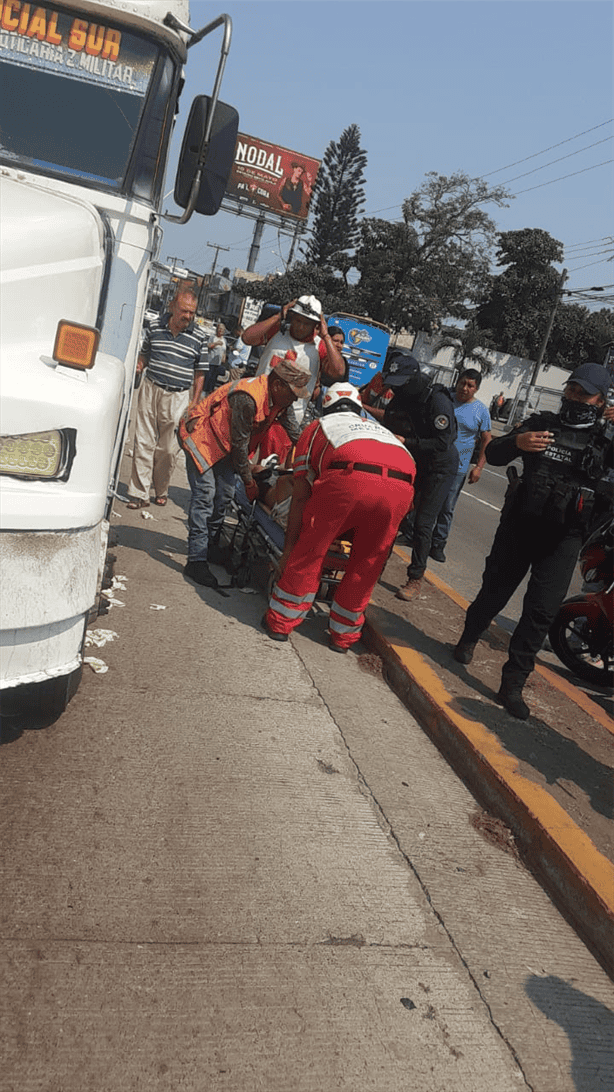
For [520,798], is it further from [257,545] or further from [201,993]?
[257,545]

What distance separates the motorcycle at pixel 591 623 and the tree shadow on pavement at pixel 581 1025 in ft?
10.6

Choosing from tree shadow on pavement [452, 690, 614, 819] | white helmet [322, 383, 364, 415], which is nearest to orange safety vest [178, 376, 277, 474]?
white helmet [322, 383, 364, 415]

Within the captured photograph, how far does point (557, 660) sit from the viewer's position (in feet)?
21.9

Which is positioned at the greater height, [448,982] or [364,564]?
[364,564]

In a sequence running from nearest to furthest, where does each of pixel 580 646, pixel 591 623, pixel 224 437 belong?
1. pixel 224 437
2. pixel 591 623
3. pixel 580 646

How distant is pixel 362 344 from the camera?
26.2 metres

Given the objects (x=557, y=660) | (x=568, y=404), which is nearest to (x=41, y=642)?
(x=568, y=404)

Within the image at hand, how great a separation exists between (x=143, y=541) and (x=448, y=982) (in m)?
4.69

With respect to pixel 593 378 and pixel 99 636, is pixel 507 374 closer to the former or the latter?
pixel 593 378

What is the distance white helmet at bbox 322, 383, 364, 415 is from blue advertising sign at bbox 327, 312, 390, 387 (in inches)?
797

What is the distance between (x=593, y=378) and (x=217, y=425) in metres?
2.46

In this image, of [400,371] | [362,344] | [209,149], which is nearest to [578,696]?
[400,371]

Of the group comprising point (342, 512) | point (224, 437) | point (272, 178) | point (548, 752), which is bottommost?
point (548, 752)

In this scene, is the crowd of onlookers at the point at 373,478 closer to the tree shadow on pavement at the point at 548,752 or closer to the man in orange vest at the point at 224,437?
the man in orange vest at the point at 224,437
